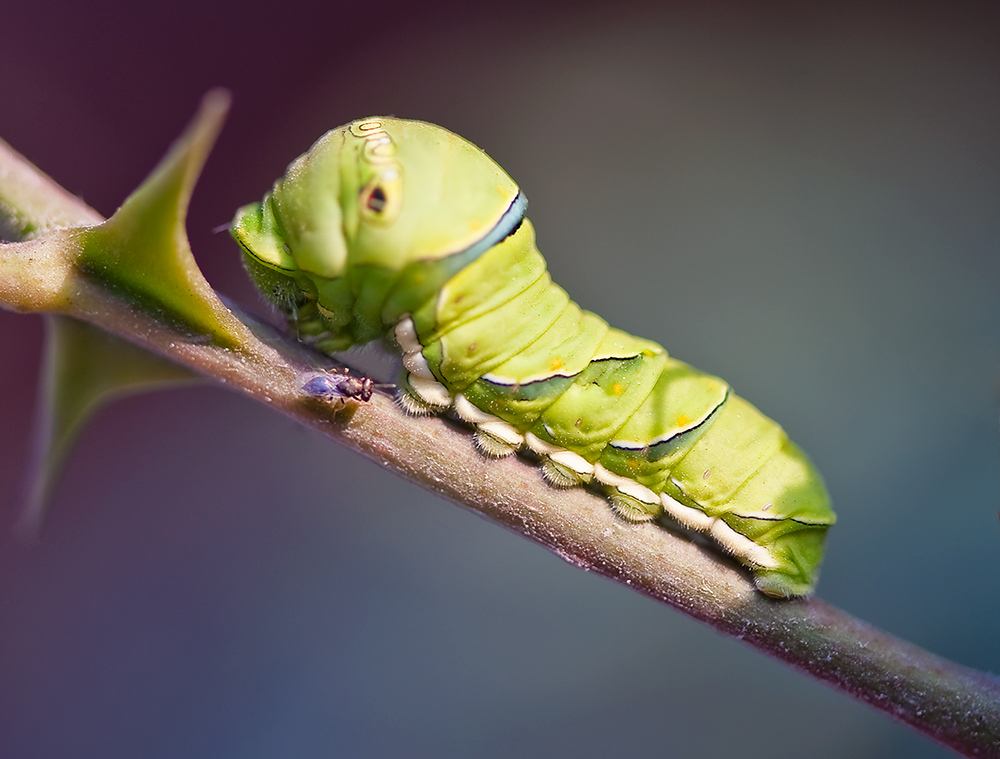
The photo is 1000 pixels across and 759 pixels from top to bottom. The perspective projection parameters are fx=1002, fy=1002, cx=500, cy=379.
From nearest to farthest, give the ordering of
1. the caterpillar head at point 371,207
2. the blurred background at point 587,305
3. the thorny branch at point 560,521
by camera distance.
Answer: the thorny branch at point 560,521 < the caterpillar head at point 371,207 < the blurred background at point 587,305

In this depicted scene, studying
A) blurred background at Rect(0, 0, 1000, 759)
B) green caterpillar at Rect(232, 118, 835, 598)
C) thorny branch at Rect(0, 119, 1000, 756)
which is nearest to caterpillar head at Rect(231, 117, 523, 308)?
green caterpillar at Rect(232, 118, 835, 598)

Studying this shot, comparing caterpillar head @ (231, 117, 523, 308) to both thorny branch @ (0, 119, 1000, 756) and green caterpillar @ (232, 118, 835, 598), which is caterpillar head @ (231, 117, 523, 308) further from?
thorny branch @ (0, 119, 1000, 756)

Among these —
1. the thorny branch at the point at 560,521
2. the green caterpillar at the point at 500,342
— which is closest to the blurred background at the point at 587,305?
the green caterpillar at the point at 500,342

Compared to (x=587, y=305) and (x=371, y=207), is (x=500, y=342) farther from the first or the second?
(x=587, y=305)

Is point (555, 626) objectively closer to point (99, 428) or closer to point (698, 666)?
point (698, 666)

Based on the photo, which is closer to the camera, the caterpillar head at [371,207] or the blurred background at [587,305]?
the caterpillar head at [371,207]

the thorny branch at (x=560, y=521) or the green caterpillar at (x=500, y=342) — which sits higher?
the green caterpillar at (x=500, y=342)

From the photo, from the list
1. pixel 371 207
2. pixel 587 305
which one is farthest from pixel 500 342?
pixel 587 305

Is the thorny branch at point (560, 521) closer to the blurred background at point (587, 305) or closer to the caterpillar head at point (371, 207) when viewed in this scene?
the caterpillar head at point (371, 207)
